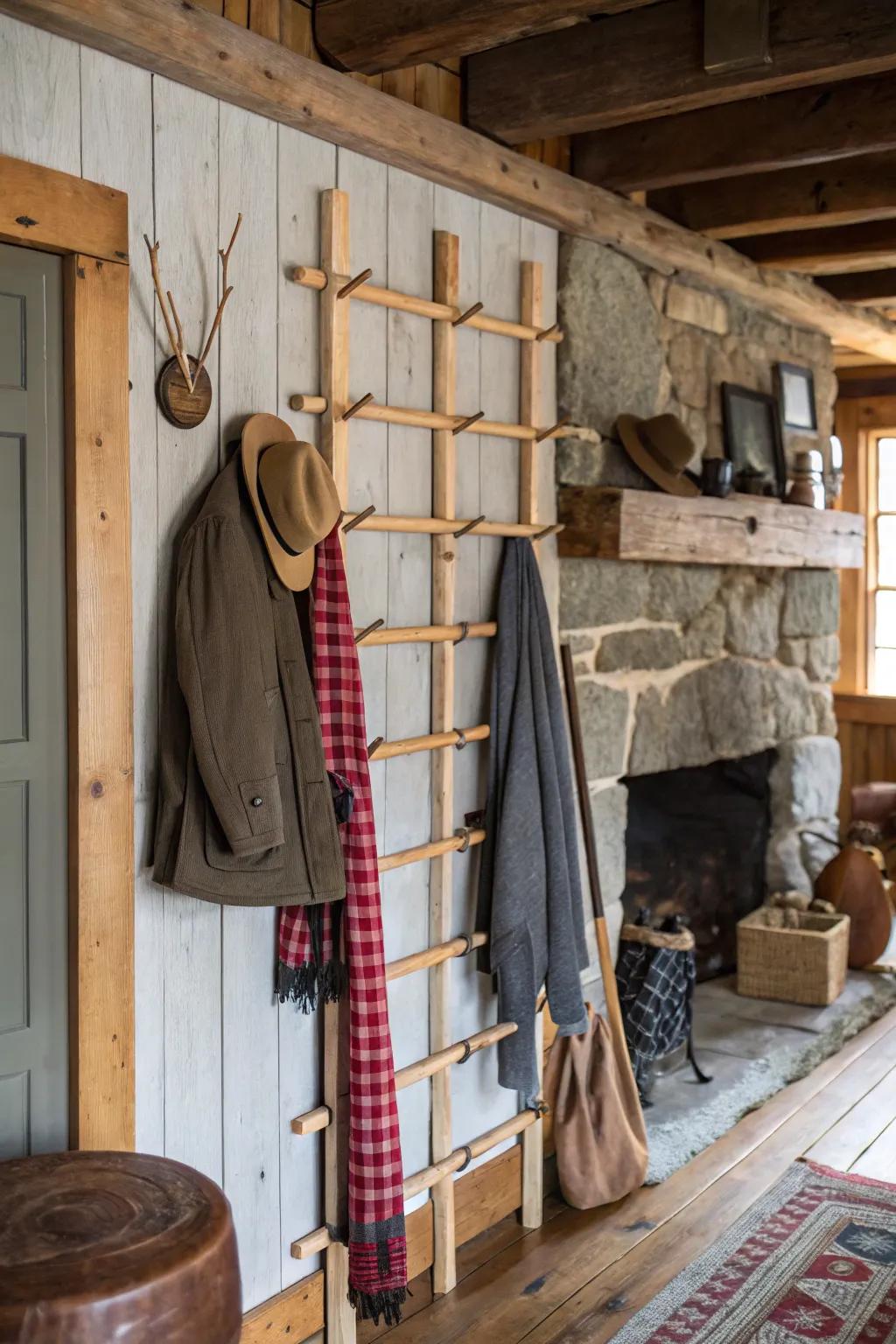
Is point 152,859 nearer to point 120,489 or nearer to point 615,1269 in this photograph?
point 120,489

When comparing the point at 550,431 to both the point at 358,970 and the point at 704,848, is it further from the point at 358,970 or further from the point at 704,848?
the point at 704,848

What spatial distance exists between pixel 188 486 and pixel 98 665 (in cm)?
36

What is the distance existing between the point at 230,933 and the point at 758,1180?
1.60 meters

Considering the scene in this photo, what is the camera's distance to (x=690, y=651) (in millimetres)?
3984

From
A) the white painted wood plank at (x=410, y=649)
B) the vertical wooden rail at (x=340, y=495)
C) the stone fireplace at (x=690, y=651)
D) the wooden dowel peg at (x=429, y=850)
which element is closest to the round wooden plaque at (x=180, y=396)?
the vertical wooden rail at (x=340, y=495)

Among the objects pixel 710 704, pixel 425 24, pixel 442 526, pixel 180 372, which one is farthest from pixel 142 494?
pixel 710 704

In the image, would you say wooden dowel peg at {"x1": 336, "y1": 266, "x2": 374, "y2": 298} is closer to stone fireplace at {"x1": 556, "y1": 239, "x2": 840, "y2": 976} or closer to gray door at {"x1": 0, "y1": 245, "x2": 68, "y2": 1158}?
gray door at {"x1": 0, "y1": 245, "x2": 68, "y2": 1158}

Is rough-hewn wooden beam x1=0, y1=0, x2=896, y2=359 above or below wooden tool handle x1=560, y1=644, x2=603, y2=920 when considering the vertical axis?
above

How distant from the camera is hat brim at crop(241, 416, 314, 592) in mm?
2248

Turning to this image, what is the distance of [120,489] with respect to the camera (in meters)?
2.11

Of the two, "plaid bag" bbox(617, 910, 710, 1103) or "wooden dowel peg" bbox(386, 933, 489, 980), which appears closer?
"wooden dowel peg" bbox(386, 933, 489, 980)

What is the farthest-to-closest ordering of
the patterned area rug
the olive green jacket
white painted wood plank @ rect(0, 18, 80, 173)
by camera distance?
1. the patterned area rug
2. the olive green jacket
3. white painted wood plank @ rect(0, 18, 80, 173)

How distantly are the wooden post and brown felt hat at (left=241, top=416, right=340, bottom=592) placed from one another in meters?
0.88

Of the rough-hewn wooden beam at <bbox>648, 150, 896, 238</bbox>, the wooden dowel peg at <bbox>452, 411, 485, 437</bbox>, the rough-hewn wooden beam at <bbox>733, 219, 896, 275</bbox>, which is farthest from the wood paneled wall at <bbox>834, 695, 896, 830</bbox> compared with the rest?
the wooden dowel peg at <bbox>452, 411, 485, 437</bbox>
